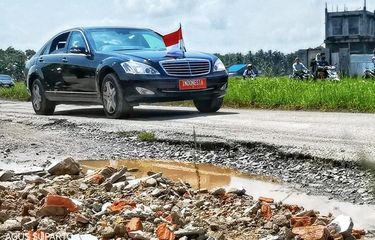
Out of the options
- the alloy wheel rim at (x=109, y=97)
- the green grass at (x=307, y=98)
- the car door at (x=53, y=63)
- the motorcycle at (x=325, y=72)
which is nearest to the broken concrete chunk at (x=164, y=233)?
the alloy wheel rim at (x=109, y=97)

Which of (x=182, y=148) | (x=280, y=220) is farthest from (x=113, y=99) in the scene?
(x=280, y=220)

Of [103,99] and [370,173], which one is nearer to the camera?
[370,173]

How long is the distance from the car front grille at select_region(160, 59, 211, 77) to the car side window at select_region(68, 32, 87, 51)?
1.64 metres

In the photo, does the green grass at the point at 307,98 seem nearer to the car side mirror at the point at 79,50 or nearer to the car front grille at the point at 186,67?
the car front grille at the point at 186,67

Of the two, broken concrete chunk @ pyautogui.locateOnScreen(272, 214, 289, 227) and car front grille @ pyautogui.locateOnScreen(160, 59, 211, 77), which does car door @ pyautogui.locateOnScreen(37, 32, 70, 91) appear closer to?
car front grille @ pyautogui.locateOnScreen(160, 59, 211, 77)

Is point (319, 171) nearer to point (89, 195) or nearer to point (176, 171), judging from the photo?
point (176, 171)

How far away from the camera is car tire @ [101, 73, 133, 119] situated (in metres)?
8.62

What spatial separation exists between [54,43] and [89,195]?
752 cm

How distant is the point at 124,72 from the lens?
851 cm

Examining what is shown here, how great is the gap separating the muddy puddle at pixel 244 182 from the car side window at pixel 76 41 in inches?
177

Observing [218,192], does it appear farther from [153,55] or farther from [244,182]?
[153,55]

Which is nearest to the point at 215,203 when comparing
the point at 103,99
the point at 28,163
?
the point at 28,163

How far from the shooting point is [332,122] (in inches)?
284

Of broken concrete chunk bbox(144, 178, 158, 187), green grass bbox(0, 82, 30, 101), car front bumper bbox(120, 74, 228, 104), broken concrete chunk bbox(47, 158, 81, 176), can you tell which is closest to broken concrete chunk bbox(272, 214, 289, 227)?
broken concrete chunk bbox(144, 178, 158, 187)
